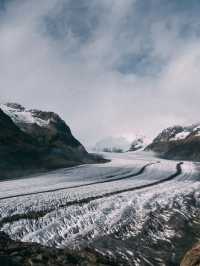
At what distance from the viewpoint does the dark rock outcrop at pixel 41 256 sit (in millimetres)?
18625

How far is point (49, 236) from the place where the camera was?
23141 millimetres

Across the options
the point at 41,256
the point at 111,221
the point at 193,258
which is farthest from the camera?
the point at 111,221

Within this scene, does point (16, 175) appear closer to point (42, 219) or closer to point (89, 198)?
point (89, 198)

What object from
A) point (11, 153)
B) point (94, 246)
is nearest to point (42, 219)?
point (94, 246)

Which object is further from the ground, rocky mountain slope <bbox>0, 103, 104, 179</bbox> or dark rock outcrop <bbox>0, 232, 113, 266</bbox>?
rocky mountain slope <bbox>0, 103, 104, 179</bbox>

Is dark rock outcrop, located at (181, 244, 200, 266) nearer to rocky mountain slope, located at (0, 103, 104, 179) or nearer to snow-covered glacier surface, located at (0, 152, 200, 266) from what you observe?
snow-covered glacier surface, located at (0, 152, 200, 266)

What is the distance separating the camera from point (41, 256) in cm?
1922

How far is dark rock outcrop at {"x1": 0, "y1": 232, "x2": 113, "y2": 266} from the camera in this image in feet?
61.1

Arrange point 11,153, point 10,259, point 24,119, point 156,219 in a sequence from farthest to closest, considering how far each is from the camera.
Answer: point 24,119 < point 11,153 < point 156,219 < point 10,259

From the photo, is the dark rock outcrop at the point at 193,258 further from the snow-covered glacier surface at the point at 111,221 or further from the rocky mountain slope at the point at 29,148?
the rocky mountain slope at the point at 29,148

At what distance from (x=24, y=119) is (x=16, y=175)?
178ft

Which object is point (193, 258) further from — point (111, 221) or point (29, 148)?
point (29, 148)

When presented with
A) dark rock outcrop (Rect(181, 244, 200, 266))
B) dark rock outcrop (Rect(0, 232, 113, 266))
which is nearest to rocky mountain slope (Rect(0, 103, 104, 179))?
dark rock outcrop (Rect(0, 232, 113, 266))

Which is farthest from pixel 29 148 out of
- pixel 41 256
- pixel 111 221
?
pixel 41 256
